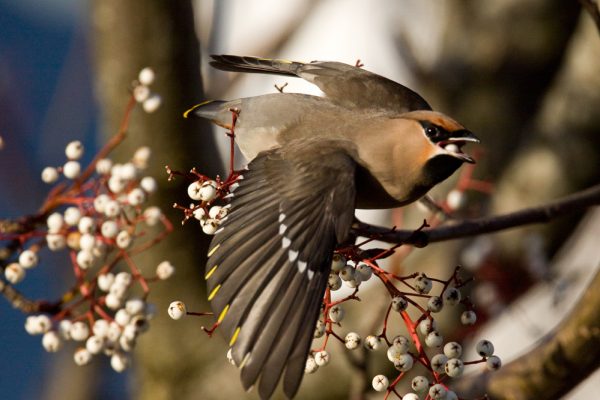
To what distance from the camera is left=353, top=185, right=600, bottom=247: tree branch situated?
278cm

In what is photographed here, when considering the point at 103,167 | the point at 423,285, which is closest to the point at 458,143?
the point at 423,285

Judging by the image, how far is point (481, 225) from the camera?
2.90 m

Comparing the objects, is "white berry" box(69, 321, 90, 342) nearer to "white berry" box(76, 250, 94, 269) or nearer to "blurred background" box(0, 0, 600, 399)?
"white berry" box(76, 250, 94, 269)

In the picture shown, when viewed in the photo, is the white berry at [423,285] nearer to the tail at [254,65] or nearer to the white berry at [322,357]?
the white berry at [322,357]

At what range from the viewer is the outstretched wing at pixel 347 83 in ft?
10.8

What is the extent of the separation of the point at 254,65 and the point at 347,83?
32cm

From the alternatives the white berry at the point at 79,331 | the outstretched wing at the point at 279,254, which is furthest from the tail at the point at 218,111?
the white berry at the point at 79,331

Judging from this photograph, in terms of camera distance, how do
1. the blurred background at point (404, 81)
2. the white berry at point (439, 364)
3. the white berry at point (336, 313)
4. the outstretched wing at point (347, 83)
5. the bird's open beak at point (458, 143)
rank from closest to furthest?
the white berry at point (439, 364), the white berry at point (336, 313), the bird's open beak at point (458, 143), the outstretched wing at point (347, 83), the blurred background at point (404, 81)

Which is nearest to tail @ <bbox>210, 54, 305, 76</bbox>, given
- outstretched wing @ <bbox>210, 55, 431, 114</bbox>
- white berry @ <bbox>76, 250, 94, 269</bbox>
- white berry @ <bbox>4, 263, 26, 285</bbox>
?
outstretched wing @ <bbox>210, 55, 431, 114</bbox>

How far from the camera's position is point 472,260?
4785 millimetres

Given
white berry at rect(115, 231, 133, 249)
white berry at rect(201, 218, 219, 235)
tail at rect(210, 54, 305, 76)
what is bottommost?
white berry at rect(115, 231, 133, 249)

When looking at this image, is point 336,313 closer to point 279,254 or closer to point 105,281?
point 279,254

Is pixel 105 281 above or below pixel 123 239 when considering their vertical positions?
below

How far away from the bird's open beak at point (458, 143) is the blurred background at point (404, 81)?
0.84 m
